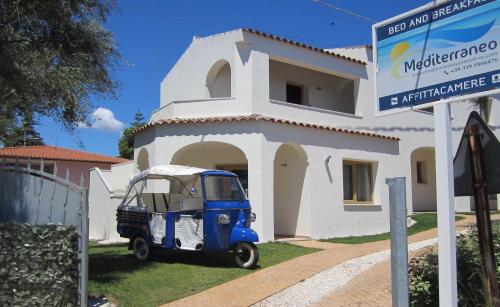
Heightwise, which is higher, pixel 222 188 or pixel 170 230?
pixel 222 188

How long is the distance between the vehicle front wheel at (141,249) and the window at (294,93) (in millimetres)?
9849

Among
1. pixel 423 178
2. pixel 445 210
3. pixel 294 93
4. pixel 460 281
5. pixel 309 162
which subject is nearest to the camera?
pixel 445 210

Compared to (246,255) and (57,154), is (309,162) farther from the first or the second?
(57,154)

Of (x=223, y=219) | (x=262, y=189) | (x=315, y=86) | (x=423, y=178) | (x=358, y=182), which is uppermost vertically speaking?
(x=315, y=86)

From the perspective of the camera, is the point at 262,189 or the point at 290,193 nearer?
the point at 262,189

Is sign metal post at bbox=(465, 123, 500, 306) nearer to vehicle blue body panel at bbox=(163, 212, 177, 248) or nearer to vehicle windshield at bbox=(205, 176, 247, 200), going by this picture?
vehicle windshield at bbox=(205, 176, 247, 200)

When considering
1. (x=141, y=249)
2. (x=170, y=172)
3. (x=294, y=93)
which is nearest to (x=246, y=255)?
(x=170, y=172)

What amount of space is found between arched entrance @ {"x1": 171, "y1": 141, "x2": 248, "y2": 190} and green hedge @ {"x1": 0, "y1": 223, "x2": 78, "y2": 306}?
10.1 metres

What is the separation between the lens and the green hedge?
641 centimetres

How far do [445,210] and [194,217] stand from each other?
7.25 metres

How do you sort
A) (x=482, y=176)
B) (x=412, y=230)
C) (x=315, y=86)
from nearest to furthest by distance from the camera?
(x=482, y=176) → (x=412, y=230) → (x=315, y=86)

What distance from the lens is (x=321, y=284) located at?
9047 mm

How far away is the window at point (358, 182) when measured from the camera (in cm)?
1758

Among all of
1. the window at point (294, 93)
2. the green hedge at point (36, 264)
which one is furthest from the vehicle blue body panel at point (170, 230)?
the window at point (294, 93)
